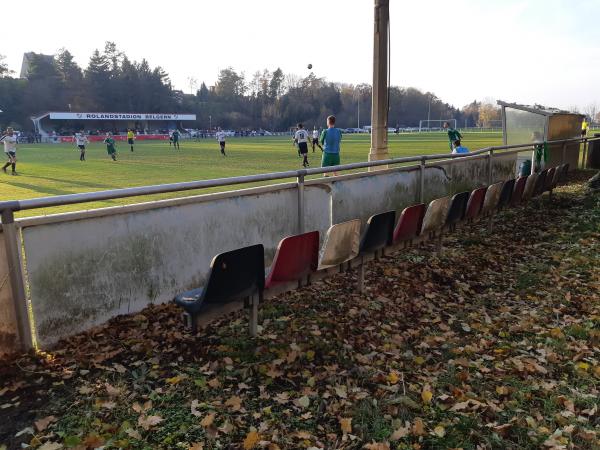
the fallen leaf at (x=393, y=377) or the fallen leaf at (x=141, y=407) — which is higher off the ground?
the fallen leaf at (x=141, y=407)

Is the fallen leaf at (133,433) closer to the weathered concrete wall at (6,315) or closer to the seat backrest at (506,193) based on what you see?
the weathered concrete wall at (6,315)


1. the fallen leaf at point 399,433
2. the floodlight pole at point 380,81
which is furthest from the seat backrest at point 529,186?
the fallen leaf at point 399,433

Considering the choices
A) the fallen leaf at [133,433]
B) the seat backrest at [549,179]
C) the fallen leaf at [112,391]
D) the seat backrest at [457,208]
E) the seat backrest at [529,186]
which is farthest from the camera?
the seat backrest at [549,179]

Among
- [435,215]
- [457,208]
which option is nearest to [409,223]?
[435,215]

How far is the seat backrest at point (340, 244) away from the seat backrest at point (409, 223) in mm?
879

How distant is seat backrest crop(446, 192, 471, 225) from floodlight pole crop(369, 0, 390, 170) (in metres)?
2.80

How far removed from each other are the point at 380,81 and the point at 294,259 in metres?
6.46

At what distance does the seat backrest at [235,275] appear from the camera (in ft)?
11.3

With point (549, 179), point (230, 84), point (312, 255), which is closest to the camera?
point (312, 255)

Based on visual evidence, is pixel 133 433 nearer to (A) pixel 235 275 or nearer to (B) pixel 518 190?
(A) pixel 235 275

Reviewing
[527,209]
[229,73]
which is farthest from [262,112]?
[527,209]

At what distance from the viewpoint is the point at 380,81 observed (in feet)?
31.8

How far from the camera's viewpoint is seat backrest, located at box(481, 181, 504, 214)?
772cm

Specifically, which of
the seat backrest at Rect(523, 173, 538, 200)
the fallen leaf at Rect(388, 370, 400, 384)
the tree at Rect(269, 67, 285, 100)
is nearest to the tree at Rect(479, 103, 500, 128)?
the tree at Rect(269, 67, 285, 100)
